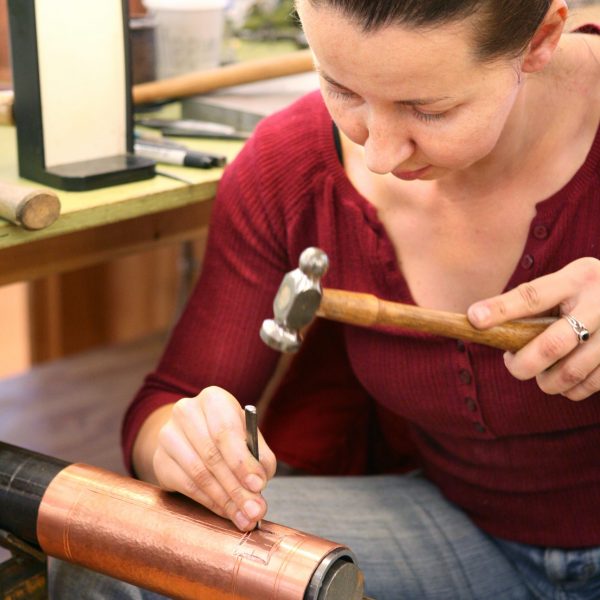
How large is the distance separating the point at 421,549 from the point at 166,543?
43 cm

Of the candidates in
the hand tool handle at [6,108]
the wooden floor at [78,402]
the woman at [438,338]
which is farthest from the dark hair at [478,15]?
the wooden floor at [78,402]

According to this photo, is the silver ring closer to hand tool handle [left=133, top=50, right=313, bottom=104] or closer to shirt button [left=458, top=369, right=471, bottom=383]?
shirt button [left=458, top=369, right=471, bottom=383]

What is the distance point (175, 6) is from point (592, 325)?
2.91ft

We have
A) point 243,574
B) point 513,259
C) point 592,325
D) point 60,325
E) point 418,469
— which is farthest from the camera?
point 60,325

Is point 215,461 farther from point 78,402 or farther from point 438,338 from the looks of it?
point 78,402

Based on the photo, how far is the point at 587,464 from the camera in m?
1.16

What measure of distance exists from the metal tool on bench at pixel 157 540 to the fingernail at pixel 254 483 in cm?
3

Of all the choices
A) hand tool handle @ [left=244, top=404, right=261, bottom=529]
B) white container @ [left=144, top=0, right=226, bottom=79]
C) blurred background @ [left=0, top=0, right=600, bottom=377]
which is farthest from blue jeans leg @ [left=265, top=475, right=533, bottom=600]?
blurred background @ [left=0, top=0, right=600, bottom=377]

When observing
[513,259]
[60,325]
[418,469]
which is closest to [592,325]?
[513,259]

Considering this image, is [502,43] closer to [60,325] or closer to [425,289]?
[425,289]

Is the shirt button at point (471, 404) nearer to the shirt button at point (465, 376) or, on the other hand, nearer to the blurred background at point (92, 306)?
the shirt button at point (465, 376)

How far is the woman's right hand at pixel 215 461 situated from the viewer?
2.81 feet

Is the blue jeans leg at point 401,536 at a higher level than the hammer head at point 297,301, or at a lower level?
lower

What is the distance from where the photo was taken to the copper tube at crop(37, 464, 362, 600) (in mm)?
796
